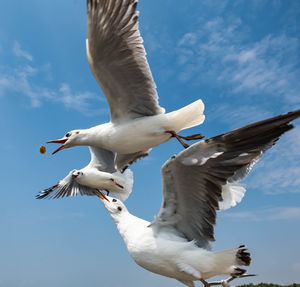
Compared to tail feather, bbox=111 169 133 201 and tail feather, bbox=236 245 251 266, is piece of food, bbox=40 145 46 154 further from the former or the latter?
tail feather, bbox=236 245 251 266

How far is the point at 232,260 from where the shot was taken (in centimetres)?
384

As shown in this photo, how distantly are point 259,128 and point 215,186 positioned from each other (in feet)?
2.31

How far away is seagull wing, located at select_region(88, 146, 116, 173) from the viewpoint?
25.4 feet

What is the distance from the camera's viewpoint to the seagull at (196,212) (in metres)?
3.23

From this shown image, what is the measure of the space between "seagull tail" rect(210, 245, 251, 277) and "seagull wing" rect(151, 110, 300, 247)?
24 cm

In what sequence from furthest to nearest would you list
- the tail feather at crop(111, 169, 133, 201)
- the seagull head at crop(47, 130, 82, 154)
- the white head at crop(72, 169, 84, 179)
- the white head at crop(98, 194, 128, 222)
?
the white head at crop(72, 169, 84, 179) → the tail feather at crop(111, 169, 133, 201) → the seagull head at crop(47, 130, 82, 154) → the white head at crop(98, 194, 128, 222)

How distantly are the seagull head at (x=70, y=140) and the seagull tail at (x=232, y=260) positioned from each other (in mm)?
2864

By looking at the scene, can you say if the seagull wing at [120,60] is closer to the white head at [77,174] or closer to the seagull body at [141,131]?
the seagull body at [141,131]

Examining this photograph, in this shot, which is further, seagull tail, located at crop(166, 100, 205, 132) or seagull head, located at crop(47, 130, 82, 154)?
seagull head, located at crop(47, 130, 82, 154)

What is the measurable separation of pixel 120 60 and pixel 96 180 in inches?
114

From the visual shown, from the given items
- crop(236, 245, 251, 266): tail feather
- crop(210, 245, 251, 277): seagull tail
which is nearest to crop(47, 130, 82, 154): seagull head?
crop(210, 245, 251, 277): seagull tail

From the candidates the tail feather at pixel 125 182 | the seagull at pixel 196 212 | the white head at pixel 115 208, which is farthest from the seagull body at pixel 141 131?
the tail feather at pixel 125 182

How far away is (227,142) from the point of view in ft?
10.8

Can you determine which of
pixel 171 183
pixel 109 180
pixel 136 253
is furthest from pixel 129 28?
pixel 109 180
